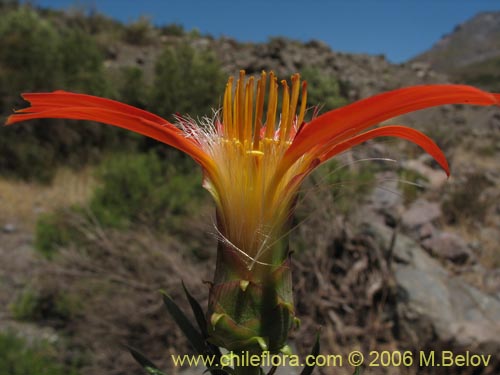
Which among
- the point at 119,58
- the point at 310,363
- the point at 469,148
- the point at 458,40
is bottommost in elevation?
the point at 310,363

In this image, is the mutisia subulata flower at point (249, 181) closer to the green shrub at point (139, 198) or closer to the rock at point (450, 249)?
the green shrub at point (139, 198)

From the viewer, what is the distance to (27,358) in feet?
10.4

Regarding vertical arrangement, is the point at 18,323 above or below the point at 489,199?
below

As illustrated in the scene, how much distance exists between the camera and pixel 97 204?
201 inches

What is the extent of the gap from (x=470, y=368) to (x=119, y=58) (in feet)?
48.2

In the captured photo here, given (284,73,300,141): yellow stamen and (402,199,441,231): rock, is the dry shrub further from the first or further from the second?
(402,199,441,231): rock

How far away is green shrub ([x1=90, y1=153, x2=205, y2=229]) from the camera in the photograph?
4.89m

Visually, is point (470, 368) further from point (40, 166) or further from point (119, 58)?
point (119, 58)

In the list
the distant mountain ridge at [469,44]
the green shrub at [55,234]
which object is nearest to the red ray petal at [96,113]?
the green shrub at [55,234]

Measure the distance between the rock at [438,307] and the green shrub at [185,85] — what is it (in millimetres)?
6411

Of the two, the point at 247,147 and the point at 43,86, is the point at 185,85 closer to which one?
the point at 43,86

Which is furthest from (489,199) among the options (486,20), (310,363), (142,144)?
(486,20)

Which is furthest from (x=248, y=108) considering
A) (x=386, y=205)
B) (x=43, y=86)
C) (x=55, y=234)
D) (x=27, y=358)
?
(x=43, y=86)

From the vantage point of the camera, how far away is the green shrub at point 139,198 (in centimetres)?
489
